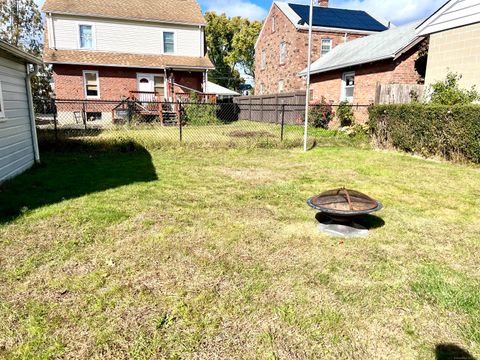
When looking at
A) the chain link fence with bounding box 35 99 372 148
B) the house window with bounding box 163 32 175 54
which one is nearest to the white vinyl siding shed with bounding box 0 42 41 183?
the chain link fence with bounding box 35 99 372 148

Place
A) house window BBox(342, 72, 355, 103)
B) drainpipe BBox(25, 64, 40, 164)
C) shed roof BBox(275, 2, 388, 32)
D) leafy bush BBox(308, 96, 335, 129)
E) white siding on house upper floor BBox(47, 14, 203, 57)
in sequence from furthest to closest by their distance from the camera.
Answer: shed roof BBox(275, 2, 388, 32)
white siding on house upper floor BBox(47, 14, 203, 57)
leafy bush BBox(308, 96, 335, 129)
house window BBox(342, 72, 355, 103)
drainpipe BBox(25, 64, 40, 164)

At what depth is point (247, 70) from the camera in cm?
5312

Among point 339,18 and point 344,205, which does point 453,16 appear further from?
point 339,18

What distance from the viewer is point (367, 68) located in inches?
606

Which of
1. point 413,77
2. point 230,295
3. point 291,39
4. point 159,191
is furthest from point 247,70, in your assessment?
point 230,295

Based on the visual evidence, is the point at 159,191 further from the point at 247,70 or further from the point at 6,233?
the point at 247,70

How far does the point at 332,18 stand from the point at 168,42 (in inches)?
469

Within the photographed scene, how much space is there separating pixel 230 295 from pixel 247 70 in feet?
175

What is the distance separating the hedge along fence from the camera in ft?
28.2

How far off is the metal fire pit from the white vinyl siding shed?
19.3ft

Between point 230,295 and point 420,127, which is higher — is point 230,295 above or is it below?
below

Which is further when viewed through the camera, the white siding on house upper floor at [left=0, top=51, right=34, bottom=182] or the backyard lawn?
the white siding on house upper floor at [left=0, top=51, right=34, bottom=182]

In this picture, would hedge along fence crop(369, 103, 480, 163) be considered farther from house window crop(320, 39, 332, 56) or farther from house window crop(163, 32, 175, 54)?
house window crop(163, 32, 175, 54)

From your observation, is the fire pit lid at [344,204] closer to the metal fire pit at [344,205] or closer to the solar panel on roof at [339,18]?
the metal fire pit at [344,205]
